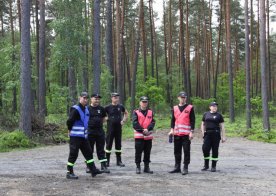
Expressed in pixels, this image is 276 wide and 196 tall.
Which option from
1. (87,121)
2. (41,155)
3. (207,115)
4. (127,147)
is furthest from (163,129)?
(87,121)

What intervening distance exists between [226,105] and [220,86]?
7.47 ft

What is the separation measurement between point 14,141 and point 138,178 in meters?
8.16

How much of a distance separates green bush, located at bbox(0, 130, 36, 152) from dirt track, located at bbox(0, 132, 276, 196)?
4.54 feet

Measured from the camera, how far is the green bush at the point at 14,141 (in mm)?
15164

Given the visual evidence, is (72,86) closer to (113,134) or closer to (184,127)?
(113,134)

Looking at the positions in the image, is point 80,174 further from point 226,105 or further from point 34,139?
point 226,105

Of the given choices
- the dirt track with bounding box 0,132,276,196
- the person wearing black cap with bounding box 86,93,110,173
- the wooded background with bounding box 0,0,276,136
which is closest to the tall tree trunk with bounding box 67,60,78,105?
the wooded background with bounding box 0,0,276,136

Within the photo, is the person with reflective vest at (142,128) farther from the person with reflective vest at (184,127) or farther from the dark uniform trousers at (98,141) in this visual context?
the dark uniform trousers at (98,141)

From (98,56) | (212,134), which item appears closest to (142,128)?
(212,134)

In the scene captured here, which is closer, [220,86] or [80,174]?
[80,174]

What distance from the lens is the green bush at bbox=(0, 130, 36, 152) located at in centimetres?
1516

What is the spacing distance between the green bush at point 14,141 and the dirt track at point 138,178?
4.54 feet

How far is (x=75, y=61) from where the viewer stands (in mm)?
20953

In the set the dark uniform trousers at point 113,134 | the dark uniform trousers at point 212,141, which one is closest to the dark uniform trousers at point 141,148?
the dark uniform trousers at point 113,134
